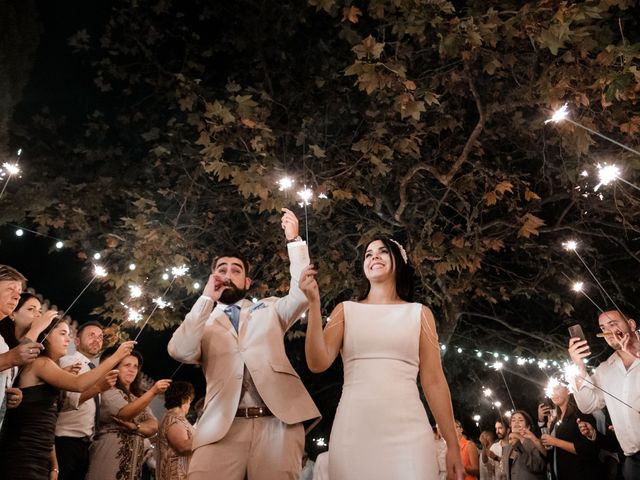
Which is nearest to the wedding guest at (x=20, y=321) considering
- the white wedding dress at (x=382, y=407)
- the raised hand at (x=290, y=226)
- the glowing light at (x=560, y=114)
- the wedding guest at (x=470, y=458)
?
the raised hand at (x=290, y=226)

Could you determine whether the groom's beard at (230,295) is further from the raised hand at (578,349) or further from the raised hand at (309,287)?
the raised hand at (578,349)

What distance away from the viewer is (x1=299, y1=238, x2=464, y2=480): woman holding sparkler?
237 centimetres

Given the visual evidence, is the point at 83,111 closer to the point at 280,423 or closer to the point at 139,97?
the point at 139,97

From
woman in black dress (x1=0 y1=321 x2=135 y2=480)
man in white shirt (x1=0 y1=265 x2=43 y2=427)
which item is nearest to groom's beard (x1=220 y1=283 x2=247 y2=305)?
woman in black dress (x1=0 y1=321 x2=135 y2=480)

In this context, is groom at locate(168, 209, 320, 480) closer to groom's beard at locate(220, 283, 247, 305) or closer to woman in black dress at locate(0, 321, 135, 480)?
groom's beard at locate(220, 283, 247, 305)

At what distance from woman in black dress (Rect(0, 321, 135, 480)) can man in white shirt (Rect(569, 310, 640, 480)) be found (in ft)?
12.0

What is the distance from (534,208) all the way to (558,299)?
237 cm

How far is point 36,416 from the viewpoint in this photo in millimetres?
3639

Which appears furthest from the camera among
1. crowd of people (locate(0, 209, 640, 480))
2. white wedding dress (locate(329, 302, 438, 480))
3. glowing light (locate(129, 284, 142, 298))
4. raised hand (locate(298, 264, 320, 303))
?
glowing light (locate(129, 284, 142, 298))

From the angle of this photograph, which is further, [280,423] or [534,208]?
[534,208]

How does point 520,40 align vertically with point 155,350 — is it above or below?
above

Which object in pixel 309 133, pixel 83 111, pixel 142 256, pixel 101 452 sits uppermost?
pixel 83 111

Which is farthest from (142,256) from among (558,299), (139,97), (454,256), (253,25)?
(558,299)

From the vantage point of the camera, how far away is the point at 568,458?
5.53 m
